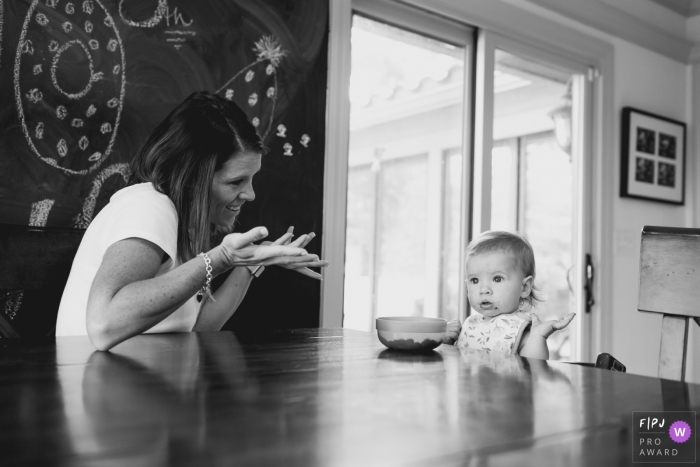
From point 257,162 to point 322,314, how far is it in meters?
0.93

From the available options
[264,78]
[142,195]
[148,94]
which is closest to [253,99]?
[264,78]

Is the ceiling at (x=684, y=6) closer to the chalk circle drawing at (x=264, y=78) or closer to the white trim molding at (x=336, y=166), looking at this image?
the white trim molding at (x=336, y=166)

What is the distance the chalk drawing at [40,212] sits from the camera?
183 centimetres

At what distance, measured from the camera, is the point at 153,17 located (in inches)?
82.2

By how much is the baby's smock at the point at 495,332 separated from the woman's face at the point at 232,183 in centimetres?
76

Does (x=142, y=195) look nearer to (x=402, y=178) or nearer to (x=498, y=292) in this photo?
(x=498, y=292)

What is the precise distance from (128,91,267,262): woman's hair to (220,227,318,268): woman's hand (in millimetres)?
323

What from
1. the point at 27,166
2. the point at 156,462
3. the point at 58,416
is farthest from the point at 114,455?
the point at 27,166

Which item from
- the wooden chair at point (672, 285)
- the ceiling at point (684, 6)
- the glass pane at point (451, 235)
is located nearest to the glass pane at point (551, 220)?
the glass pane at point (451, 235)

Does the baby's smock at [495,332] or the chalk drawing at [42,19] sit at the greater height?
the chalk drawing at [42,19]

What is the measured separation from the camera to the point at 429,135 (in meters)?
3.72

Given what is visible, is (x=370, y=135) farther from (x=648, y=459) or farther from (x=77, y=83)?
(x=648, y=459)

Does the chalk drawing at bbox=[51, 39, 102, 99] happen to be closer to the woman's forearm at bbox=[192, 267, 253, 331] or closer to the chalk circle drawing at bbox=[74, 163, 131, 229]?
the chalk circle drawing at bbox=[74, 163, 131, 229]

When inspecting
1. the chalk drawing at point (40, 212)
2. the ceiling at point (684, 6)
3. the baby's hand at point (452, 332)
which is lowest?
the baby's hand at point (452, 332)
